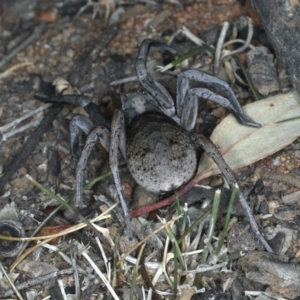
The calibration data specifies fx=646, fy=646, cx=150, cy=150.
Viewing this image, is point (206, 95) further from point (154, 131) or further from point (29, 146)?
point (29, 146)

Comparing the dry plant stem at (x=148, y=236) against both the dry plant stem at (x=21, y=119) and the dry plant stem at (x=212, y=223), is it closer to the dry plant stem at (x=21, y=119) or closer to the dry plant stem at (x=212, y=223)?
the dry plant stem at (x=212, y=223)

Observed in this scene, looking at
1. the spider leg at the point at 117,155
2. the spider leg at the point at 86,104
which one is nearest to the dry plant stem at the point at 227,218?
the spider leg at the point at 117,155

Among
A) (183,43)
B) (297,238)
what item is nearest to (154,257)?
(297,238)

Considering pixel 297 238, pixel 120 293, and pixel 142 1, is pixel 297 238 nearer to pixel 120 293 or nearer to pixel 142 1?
pixel 120 293

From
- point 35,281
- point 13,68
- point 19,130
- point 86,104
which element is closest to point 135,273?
point 35,281

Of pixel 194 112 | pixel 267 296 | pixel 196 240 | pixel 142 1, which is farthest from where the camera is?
pixel 142 1

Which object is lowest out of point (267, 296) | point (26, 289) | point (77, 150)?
point (267, 296)
